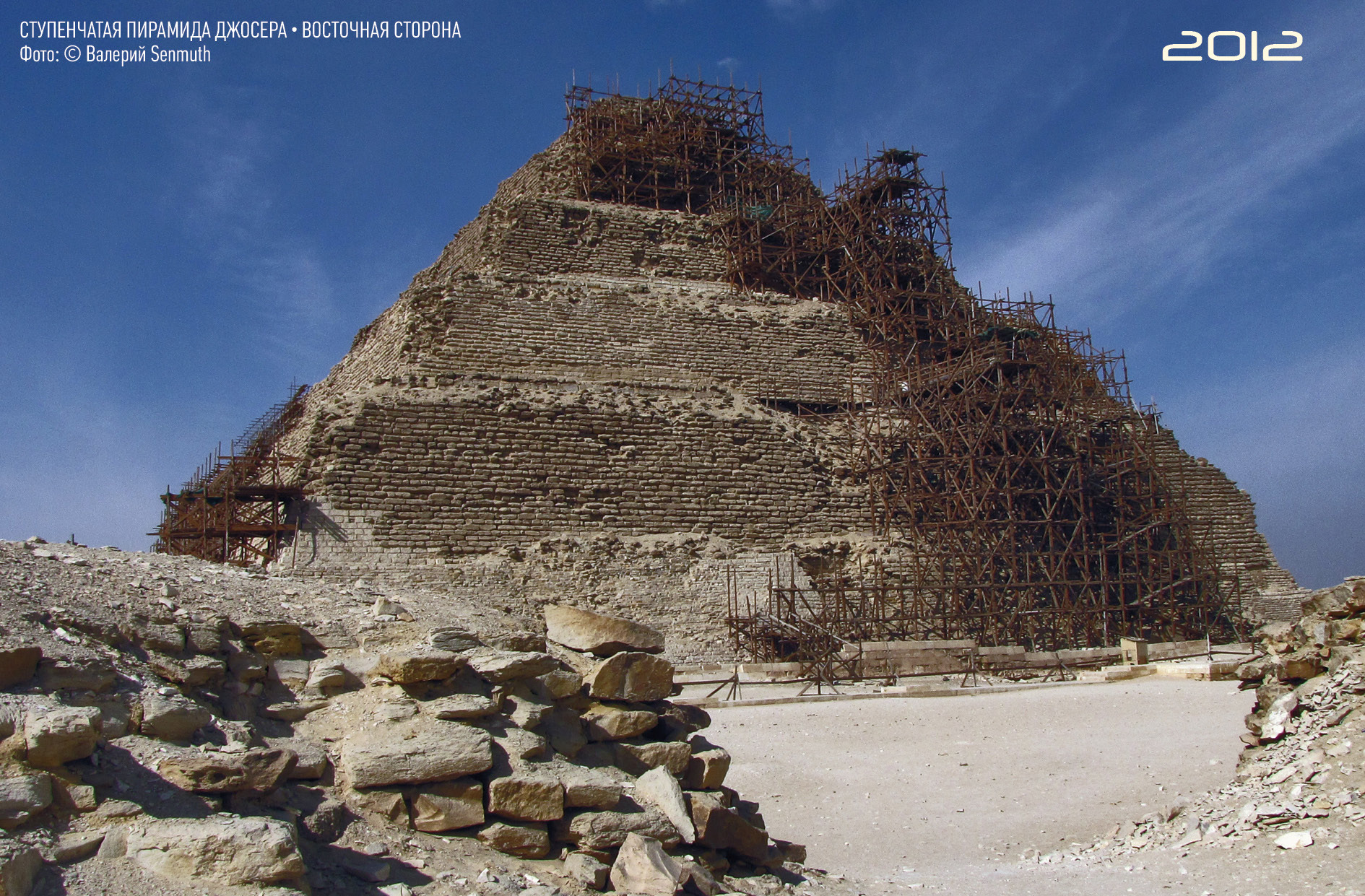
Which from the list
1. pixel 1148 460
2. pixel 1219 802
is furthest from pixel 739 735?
pixel 1148 460

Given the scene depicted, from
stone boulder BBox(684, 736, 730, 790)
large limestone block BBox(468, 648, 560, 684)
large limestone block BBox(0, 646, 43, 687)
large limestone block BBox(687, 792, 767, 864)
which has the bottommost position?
large limestone block BBox(687, 792, 767, 864)

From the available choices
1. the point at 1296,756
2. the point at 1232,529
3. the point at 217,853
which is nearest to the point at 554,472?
the point at 1296,756

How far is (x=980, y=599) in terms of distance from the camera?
22.6 metres

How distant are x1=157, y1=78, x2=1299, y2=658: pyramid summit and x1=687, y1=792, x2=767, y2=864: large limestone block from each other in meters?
12.5

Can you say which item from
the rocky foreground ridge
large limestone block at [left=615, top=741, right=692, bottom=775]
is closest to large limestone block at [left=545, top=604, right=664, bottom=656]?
the rocky foreground ridge

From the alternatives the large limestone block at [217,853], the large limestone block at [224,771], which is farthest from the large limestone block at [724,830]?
the large limestone block at [217,853]

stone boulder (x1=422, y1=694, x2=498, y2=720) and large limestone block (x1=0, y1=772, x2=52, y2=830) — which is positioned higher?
stone boulder (x1=422, y1=694, x2=498, y2=720)

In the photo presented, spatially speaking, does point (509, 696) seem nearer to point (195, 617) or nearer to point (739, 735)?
point (195, 617)

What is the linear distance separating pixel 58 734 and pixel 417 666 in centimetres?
Result: 222

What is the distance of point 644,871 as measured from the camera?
6.24m

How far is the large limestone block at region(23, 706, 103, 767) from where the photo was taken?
497 centimetres

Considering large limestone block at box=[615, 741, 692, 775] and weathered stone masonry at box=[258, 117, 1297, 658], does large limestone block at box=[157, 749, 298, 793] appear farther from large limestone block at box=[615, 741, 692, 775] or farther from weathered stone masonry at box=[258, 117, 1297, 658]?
weathered stone masonry at box=[258, 117, 1297, 658]

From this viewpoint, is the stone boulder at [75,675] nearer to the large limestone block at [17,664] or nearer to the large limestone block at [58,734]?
the large limestone block at [17,664]

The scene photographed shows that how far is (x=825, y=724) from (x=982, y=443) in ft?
36.3
